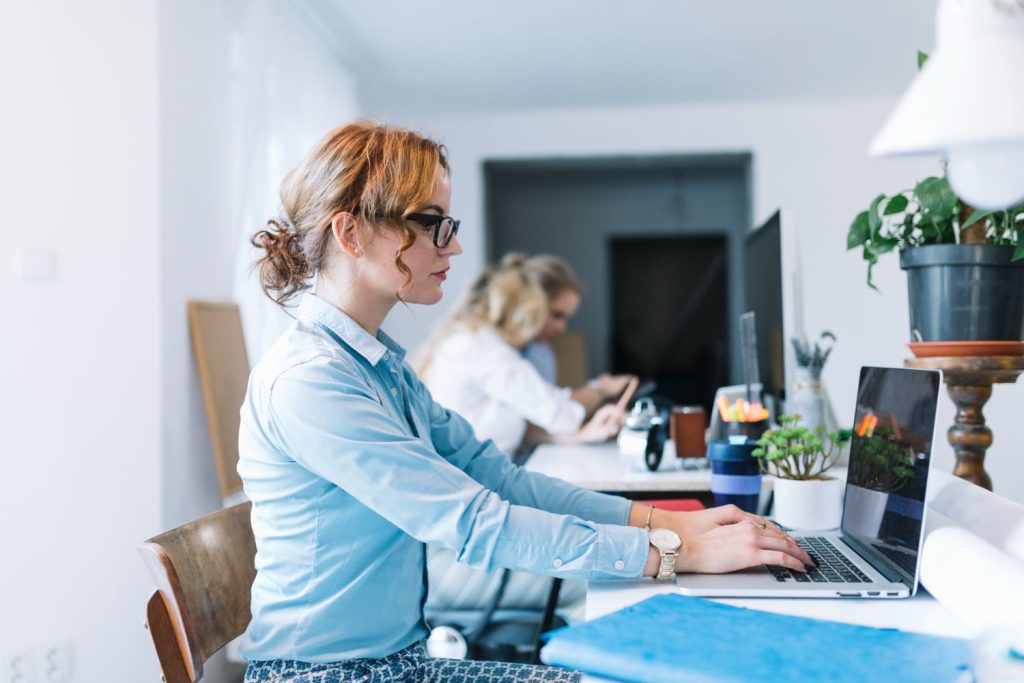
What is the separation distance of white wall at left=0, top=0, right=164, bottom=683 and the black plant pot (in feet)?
6.40

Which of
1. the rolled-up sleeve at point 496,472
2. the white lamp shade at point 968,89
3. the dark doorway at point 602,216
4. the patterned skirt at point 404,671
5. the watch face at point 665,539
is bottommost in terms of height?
the patterned skirt at point 404,671

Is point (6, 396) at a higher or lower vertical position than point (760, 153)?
lower

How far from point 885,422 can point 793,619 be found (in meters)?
0.44

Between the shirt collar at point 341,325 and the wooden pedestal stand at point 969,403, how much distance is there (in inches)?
35.2

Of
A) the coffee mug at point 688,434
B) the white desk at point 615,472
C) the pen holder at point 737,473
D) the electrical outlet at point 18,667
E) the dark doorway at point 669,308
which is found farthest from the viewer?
the dark doorway at point 669,308

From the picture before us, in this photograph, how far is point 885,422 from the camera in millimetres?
1317

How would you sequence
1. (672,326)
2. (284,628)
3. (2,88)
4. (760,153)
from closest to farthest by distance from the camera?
(284,628)
(2,88)
(760,153)
(672,326)

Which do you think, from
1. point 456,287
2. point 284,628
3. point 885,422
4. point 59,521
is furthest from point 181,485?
point 456,287

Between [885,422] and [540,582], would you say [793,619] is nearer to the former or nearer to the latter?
[885,422]

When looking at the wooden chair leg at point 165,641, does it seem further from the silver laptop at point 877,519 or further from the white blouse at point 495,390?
the white blouse at point 495,390

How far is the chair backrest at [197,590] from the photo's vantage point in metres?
1.24

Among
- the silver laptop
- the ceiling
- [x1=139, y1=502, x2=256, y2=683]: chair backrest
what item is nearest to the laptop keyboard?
the silver laptop

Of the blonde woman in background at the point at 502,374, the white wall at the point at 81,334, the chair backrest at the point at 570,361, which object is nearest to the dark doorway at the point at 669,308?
the chair backrest at the point at 570,361

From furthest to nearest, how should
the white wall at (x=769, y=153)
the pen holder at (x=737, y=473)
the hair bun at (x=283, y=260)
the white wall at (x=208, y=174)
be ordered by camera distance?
the white wall at (x=769, y=153)
the white wall at (x=208, y=174)
the pen holder at (x=737, y=473)
the hair bun at (x=283, y=260)
